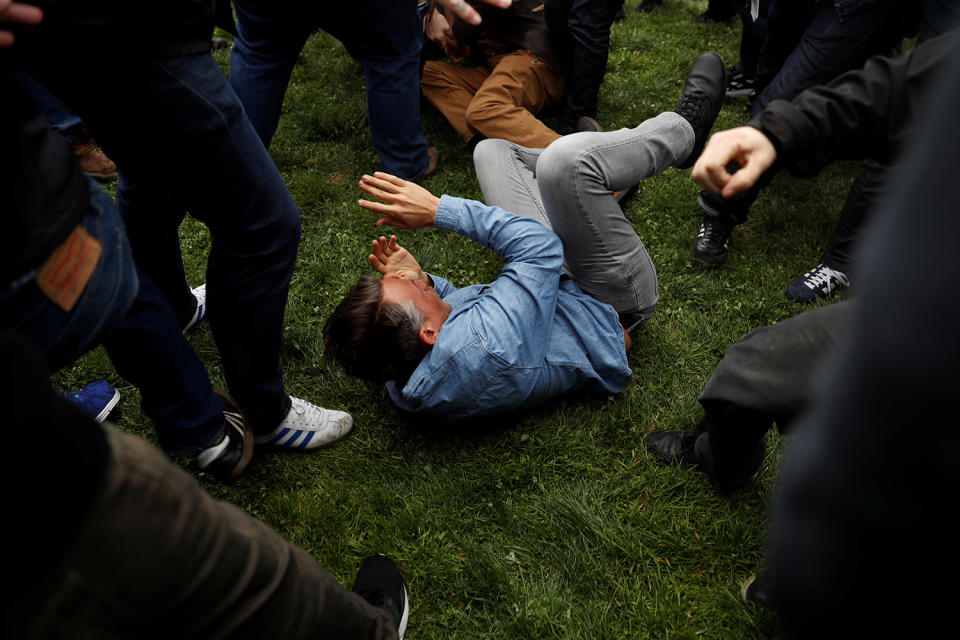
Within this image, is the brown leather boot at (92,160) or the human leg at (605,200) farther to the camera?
the brown leather boot at (92,160)

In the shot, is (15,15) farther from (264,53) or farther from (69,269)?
(264,53)

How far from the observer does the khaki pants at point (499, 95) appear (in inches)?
158

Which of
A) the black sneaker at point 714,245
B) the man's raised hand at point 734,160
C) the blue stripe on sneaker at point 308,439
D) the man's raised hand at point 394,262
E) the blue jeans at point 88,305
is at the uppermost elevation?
the man's raised hand at point 734,160

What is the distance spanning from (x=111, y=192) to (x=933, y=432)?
4545 millimetres

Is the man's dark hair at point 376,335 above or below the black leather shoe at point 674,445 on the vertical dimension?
above

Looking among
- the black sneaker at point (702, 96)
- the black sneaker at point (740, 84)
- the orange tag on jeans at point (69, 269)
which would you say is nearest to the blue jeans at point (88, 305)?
the orange tag on jeans at point (69, 269)

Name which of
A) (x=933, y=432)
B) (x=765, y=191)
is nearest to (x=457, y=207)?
(x=933, y=432)

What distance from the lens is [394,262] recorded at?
265 cm

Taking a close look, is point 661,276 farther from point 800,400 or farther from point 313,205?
point 313,205

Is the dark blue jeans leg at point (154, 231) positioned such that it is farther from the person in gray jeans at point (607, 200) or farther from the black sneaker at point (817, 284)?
the black sneaker at point (817, 284)

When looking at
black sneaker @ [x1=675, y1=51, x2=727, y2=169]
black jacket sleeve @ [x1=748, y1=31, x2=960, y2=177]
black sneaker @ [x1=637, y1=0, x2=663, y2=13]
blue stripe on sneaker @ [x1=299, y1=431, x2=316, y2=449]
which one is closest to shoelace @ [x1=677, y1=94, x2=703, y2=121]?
black sneaker @ [x1=675, y1=51, x2=727, y2=169]

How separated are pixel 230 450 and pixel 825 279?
2.93m

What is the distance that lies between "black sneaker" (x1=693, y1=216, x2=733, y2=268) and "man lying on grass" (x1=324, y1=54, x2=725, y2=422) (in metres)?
0.69

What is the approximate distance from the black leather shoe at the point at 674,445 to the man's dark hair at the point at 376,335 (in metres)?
1.01
